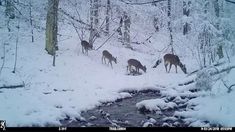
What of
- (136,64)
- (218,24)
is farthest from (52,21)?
(218,24)

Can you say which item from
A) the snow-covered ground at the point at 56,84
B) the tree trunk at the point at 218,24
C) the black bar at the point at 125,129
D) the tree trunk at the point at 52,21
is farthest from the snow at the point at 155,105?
the tree trunk at the point at 52,21

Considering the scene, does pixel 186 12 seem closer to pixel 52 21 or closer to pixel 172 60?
pixel 172 60

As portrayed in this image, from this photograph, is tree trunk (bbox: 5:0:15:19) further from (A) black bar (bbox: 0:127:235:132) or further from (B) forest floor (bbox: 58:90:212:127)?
(A) black bar (bbox: 0:127:235:132)

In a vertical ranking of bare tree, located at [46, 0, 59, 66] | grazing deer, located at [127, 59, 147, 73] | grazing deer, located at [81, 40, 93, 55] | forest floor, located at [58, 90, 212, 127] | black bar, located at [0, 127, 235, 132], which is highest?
bare tree, located at [46, 0, 59, 66]

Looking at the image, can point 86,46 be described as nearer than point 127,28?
Yes

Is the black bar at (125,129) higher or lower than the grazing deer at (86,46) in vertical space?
lower

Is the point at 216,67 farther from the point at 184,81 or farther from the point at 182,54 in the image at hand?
the point at 182,54

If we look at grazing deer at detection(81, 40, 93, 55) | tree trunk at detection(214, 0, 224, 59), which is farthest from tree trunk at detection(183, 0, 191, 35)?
grazing deer at detection(81, 40, 93, 55)

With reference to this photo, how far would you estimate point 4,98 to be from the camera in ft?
25.4

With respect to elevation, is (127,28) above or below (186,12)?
below

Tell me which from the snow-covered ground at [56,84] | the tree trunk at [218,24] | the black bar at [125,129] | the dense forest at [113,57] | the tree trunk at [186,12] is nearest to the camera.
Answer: the black bar at [125,129]

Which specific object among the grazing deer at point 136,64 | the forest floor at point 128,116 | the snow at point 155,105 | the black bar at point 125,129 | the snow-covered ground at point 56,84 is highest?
the grazing deer at point 136,64

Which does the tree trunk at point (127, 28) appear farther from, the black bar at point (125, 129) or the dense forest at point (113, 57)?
the black bar at point (125, 129)

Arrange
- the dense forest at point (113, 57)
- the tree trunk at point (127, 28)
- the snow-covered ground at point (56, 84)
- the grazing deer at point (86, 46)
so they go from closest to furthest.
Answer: the snow-covered ground at point (56, 84)
the dense forest at point (113, 57)
the grazing deer at point (86, 46)
the tree trunk at point (127, 28)
